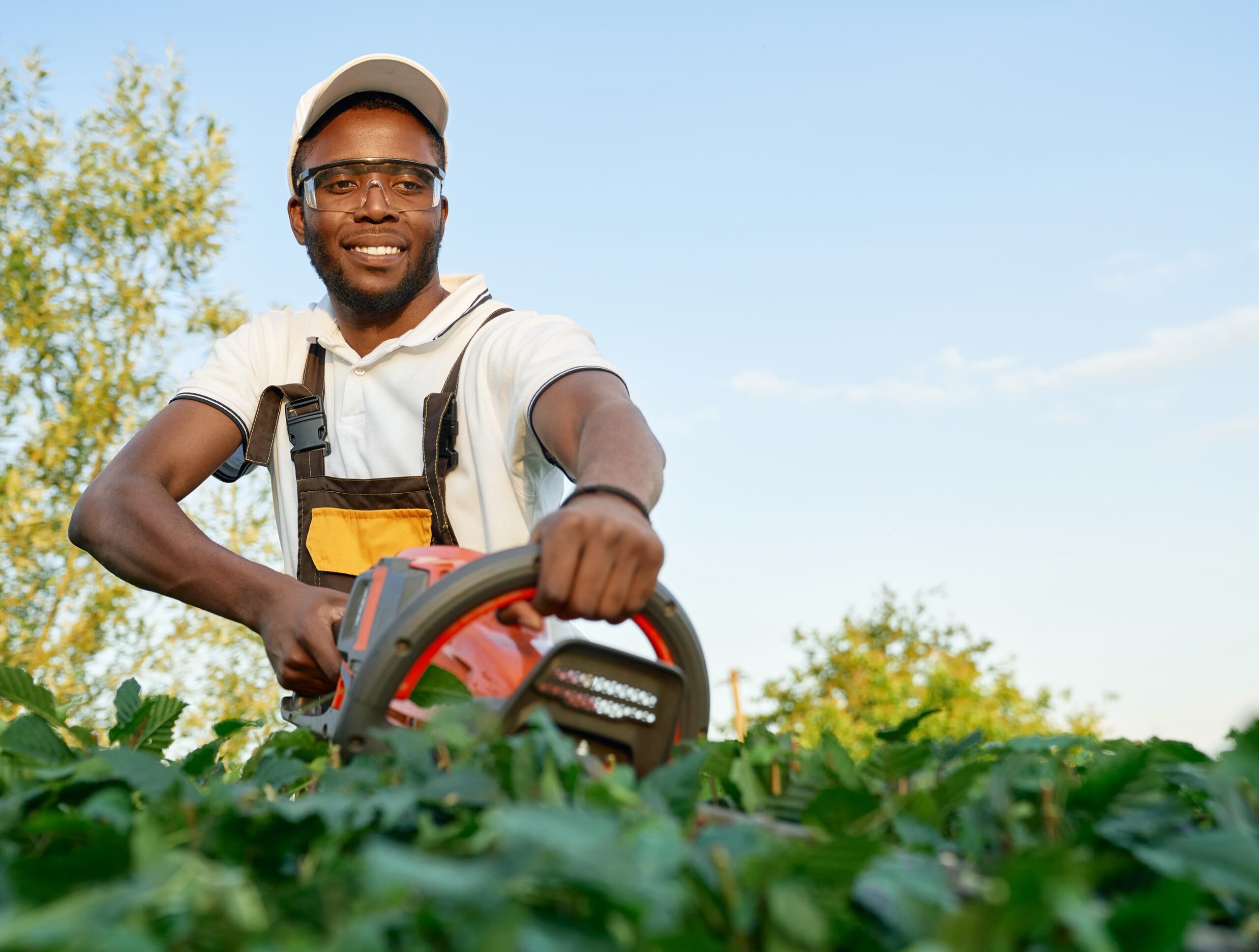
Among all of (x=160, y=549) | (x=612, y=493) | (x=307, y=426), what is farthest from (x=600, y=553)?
(x=307, y=426)

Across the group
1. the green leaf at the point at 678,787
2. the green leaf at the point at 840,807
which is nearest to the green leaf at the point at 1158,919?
the green leaf at the point at 840,807

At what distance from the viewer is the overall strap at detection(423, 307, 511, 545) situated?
3.02m

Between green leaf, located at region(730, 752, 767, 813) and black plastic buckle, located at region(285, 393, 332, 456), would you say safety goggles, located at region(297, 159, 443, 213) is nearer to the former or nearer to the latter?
black plastic buckle, located at region(285, 393, 332, 456)

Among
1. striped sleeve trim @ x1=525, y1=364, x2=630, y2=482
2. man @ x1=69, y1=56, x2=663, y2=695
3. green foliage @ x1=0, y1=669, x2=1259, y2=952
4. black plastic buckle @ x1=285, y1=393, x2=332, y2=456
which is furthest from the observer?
black plastic buckle @ x1=285, y1=393, x2=332, y2=456

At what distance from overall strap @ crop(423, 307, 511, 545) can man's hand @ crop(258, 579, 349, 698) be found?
807 mm

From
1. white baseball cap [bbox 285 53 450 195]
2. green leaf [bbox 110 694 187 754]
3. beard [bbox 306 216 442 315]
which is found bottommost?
green leaf [bbox 110 694 187 754]

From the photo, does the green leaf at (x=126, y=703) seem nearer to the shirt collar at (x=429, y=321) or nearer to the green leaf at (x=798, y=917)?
the green leaf at (x=798, y=917)

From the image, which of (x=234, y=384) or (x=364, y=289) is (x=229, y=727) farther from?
(x=364, y=289)

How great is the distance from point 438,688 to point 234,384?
6.86 feet

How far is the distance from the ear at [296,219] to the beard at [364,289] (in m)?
0.32

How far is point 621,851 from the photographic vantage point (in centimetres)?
66

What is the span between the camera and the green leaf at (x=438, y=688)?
1392mm

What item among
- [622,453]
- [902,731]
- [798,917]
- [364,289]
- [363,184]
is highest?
[363,184]

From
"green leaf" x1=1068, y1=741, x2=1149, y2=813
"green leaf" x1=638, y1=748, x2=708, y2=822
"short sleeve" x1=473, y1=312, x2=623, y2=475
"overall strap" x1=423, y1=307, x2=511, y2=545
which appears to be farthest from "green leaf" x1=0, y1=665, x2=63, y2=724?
"overall strap" x1=423, y1=307, x2=511, y2=545
